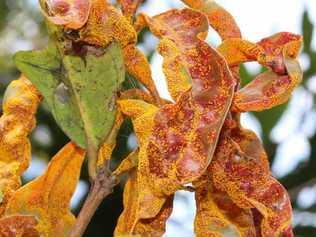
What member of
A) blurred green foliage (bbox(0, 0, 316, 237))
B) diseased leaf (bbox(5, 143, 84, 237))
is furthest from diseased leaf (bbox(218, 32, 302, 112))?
blurred green foliage (bbox(0, 0, 316, 237))

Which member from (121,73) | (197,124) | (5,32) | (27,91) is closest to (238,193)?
(197,124)

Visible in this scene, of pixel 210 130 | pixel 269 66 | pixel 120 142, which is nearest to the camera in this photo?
pixel 210 130

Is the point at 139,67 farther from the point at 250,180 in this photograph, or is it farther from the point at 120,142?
the point at 120,142

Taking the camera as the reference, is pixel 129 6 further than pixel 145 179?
Yes

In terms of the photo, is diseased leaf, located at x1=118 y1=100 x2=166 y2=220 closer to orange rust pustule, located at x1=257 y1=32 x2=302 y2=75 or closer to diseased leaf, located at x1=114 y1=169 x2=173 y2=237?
diseased leaf, located at x1=114 y1=169 x2=173 y2=237

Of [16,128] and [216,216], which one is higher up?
[16,128]

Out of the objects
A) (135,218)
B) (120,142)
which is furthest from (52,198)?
(120,142)
